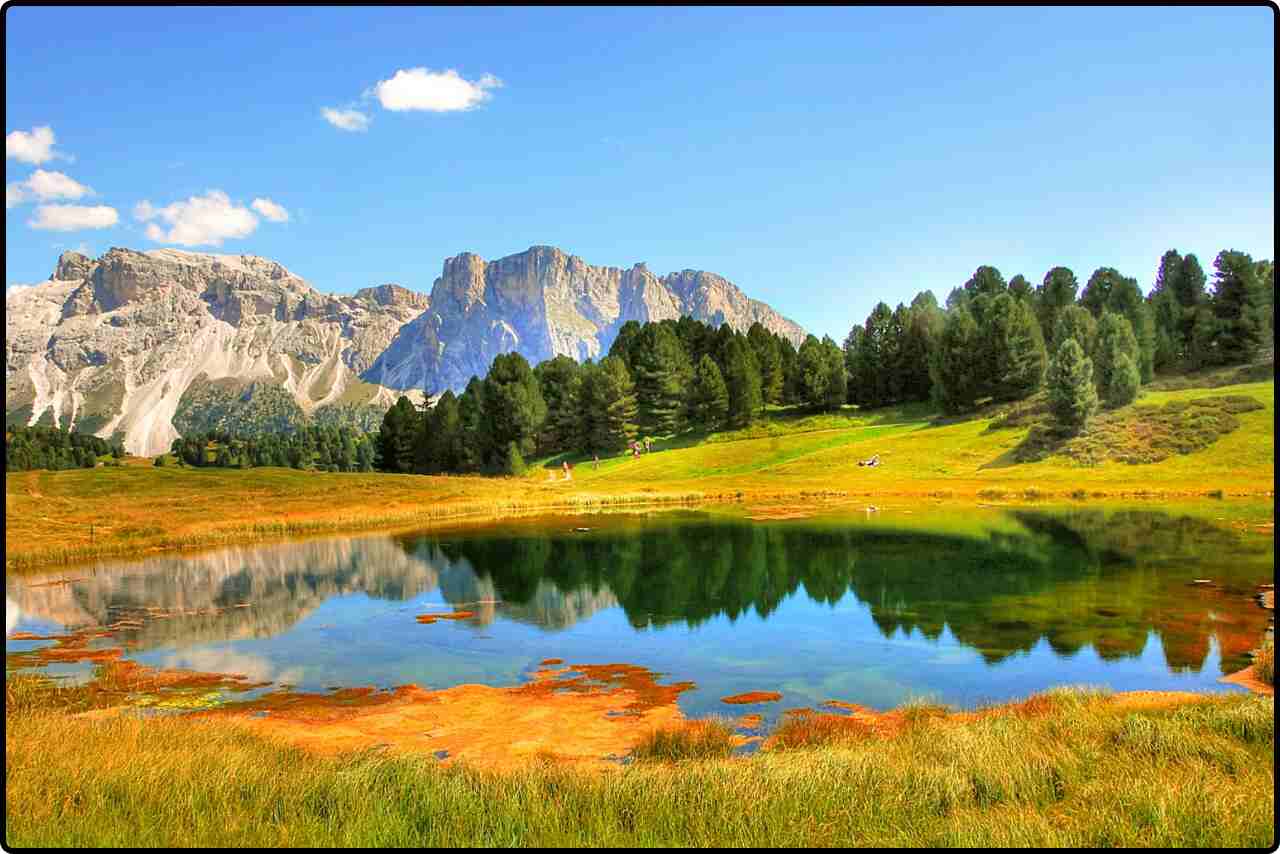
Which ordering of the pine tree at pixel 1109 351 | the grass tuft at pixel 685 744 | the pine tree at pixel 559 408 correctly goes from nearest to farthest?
the grass tuft at pixel 685 744, the pine tree at pixel 1109 351, the pine tree at pixel 559 408

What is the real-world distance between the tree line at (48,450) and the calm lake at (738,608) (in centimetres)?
13247

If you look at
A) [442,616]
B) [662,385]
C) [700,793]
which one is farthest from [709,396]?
[700,793]

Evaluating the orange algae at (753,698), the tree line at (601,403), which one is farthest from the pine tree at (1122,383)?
the orange algae at (753,698)

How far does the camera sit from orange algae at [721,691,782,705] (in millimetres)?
18800

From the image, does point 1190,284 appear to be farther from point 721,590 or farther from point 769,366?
point 721,590

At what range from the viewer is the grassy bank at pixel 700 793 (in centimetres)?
872

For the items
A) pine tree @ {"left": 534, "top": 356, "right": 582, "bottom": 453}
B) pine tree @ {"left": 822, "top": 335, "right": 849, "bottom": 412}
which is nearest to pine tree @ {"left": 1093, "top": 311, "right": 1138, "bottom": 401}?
pine tree @ {"left": 822, "top": 335, "right": 849, "bottom": 412}

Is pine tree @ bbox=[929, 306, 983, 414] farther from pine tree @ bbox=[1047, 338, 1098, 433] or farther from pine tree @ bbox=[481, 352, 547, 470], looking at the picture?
pine tree @ bbox=[481, 352, 547, 470]

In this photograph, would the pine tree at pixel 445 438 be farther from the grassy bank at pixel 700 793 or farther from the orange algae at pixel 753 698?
the grassy bank at pixel 700 793

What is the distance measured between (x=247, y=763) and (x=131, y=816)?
2.63 metres

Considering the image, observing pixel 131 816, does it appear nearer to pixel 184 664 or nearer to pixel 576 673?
pixel 576 673

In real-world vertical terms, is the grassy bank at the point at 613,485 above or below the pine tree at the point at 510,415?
below

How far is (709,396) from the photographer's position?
4473 inches

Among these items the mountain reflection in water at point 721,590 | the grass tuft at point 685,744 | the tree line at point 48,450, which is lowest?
the mountain reflection in water at point 721,590
